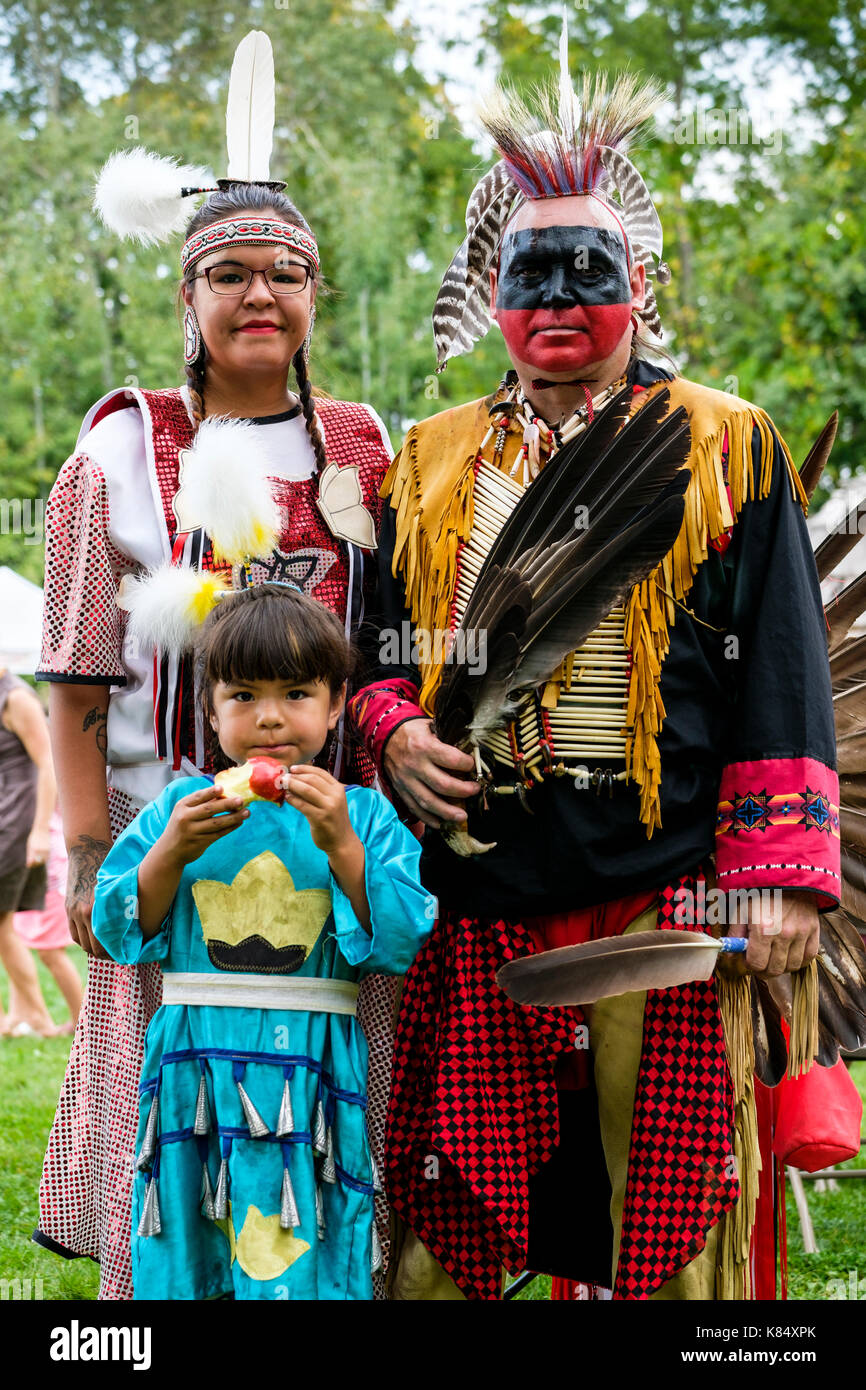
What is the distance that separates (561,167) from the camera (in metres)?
2.60

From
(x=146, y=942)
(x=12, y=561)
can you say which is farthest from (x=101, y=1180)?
(x=12, y=561)

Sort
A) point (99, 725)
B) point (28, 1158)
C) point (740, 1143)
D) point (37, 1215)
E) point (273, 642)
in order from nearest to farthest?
point (273, 642)
point (740, 1143)
point (99, 725)
point (37, 1215)
point (28, 1158)

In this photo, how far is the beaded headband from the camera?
2.75m

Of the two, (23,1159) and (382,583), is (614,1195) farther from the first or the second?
(23,1159)

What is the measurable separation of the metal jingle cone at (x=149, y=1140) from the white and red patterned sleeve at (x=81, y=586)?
2.61 ft

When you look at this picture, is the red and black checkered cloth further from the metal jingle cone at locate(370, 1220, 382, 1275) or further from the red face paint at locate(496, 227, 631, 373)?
the red face paint at locate(496, 227, 631, 373)

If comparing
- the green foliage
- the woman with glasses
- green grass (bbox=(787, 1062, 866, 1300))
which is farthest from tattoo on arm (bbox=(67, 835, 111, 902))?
the green foliage

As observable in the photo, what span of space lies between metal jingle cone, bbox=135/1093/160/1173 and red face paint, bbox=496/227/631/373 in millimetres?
1439

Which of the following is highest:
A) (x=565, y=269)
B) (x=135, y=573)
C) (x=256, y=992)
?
(x=565, y=269)

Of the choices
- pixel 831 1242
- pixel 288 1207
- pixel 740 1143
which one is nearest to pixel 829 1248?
pixel 831 1242

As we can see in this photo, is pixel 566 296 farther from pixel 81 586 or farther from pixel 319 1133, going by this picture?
pixel 319 1133

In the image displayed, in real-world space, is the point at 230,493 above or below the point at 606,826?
above

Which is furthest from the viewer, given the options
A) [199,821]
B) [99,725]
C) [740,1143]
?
[99,725]

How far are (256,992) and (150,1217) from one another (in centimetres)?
40
